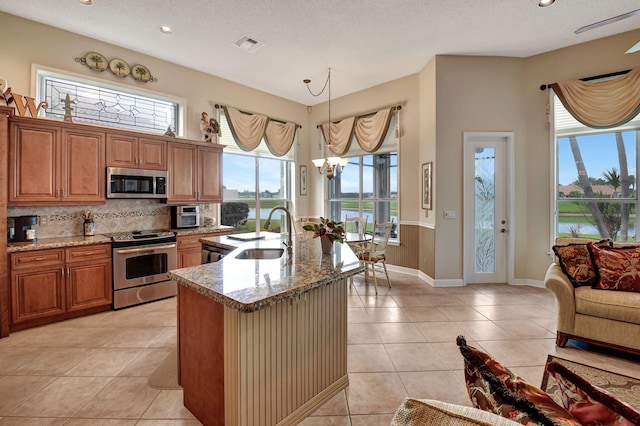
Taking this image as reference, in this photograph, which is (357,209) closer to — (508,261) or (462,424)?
(508,261)

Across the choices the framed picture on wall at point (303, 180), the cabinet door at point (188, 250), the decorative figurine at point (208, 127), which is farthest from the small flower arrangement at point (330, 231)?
the framed picture on wall at point (303, 180)

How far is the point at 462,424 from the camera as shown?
60 centimetres

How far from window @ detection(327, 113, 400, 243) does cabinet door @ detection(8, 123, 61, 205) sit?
4529 millimetres

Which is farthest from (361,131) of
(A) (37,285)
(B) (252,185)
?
(A) (37,285)

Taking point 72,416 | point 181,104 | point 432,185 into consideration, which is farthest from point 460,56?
point 72,416

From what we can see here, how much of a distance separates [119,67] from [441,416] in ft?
17.0

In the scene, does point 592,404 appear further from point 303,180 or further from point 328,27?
point 303,180

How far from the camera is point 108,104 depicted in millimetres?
4066

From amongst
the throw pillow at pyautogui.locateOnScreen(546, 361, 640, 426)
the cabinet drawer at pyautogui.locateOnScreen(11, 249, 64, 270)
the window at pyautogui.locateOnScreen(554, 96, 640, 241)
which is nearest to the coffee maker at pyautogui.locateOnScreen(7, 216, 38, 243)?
the cabinet drawer at pyautogui.locateOnScreen(11, 249, 64, 270)

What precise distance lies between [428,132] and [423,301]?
8.63ft

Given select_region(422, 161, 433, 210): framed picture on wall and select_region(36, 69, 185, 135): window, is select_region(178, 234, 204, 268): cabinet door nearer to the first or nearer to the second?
select_region(36, 69, 185, 135): window

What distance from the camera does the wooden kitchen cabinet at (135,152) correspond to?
365 cm

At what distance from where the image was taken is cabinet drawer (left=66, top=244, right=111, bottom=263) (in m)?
3.23

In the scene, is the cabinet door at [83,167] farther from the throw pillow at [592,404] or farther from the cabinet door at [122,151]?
the throw pillow at [592,404]
